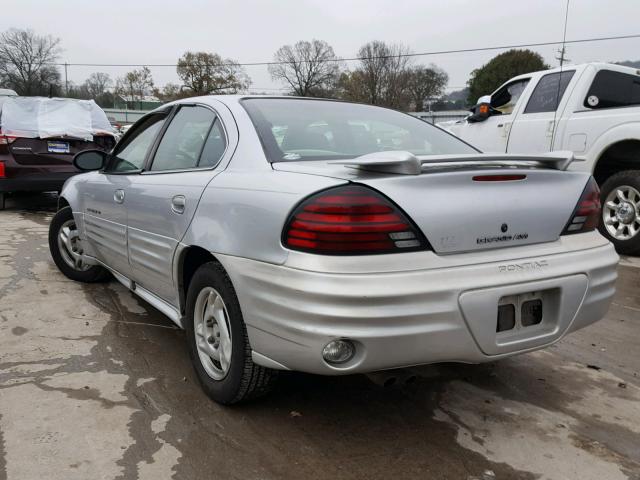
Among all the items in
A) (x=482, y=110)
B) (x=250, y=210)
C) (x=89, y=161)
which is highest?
(x=482, y=110)

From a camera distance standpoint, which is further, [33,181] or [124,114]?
[124,114]

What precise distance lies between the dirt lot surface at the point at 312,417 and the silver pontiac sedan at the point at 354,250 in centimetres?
A: 28

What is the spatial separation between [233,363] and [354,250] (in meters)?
0.86

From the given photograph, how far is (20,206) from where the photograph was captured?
972cm

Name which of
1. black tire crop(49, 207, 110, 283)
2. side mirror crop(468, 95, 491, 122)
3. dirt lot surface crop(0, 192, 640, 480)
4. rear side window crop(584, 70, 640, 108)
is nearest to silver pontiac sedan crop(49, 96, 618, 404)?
dirt lot surface crop(0, 192, 640, 480)

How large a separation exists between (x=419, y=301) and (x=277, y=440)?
943 mm

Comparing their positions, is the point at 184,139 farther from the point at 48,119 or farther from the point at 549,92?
the point at 48,119

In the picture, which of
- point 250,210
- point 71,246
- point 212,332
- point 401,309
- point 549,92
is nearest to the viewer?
point 401,309

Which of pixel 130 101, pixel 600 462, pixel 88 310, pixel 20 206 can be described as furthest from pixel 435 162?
pixel 130 101

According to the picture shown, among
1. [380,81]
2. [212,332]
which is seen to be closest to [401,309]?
[212,332]

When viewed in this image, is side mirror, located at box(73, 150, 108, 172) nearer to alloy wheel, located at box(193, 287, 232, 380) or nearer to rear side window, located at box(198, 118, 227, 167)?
rear side window, located at box(198, 118, 227, 167)

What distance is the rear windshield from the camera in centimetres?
267

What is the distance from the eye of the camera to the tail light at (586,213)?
2471 millimetres

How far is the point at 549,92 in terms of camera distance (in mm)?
6555
